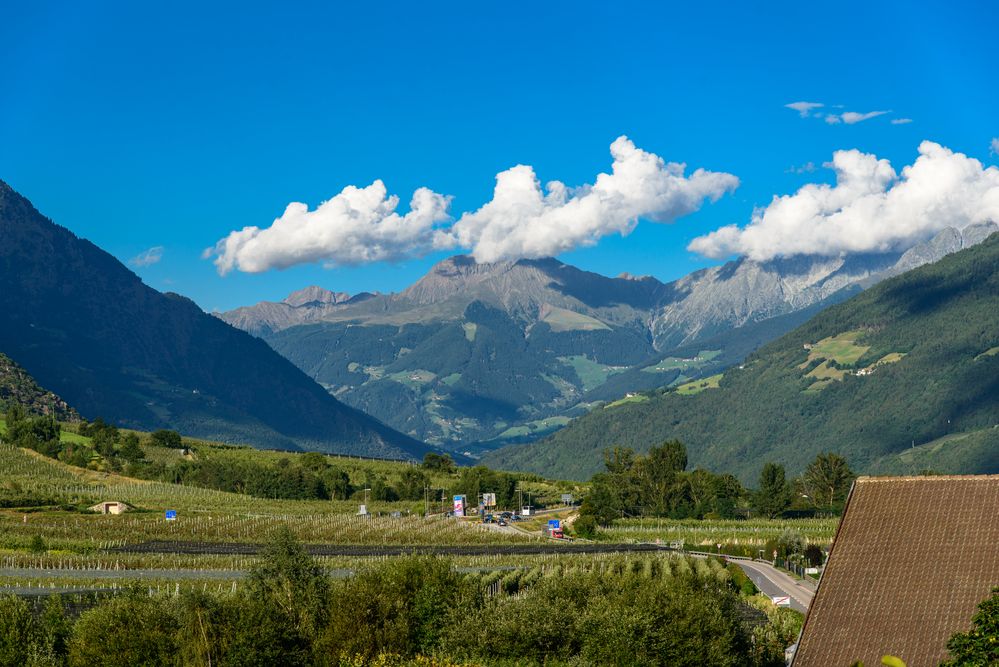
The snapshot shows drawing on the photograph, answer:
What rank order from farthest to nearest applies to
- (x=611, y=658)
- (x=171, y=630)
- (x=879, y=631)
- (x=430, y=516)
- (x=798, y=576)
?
(x=430, y=516) → (x=798, y=576) → (x=171, y=630) → (x=611, y=658) → (x=879, y=631)

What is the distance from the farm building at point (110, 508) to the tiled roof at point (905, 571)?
15084cm

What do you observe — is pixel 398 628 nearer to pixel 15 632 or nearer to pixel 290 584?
pixel 290 584

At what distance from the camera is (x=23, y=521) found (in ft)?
499

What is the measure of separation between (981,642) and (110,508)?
16104cm

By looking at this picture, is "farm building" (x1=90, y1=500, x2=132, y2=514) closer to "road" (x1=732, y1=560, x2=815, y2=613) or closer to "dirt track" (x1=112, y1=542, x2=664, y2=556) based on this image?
"dirt track" (x1=112, y1=542, x2=664, y2=556)

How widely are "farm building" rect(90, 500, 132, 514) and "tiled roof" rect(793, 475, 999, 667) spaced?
150837 millimetres

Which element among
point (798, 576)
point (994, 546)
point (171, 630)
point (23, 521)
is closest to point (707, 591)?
point (171, 630)

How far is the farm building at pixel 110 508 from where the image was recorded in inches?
6747

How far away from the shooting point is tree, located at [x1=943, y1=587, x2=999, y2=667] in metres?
28.7

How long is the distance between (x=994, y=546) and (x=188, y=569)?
3612 inches

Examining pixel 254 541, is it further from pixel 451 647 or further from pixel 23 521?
pixel 451 647

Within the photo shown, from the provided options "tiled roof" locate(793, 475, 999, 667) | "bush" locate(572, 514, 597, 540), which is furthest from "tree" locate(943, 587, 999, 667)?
"bush" locate(572, 514, 597, 540)

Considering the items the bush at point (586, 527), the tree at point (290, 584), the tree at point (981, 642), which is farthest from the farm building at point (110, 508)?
the tree at point (981, 642)

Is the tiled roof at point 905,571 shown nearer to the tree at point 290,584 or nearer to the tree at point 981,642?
the tree at point 981,642
